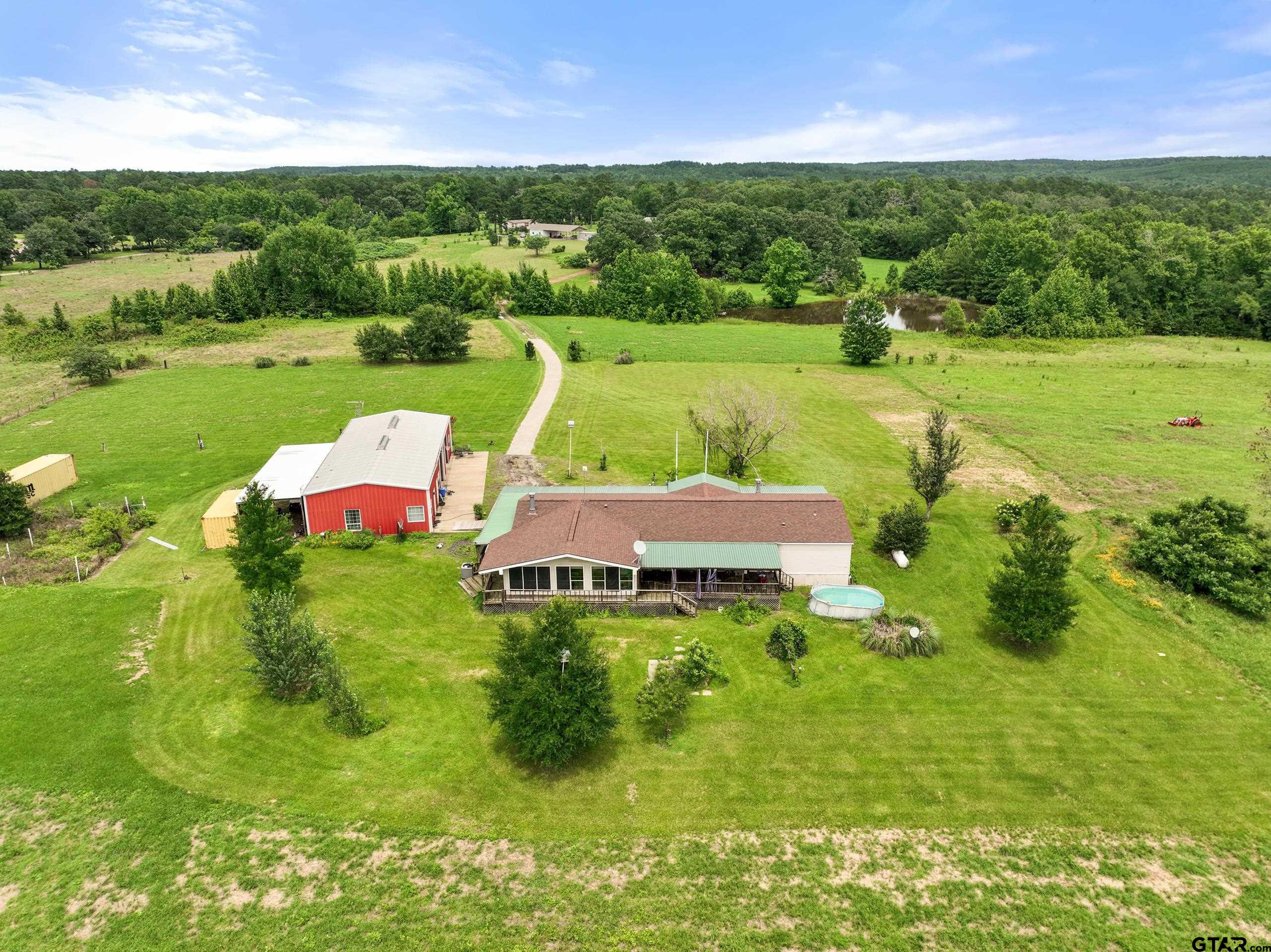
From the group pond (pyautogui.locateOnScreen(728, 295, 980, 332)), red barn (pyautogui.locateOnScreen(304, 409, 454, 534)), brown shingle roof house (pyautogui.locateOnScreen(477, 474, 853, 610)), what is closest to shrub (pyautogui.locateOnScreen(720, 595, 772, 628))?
brown shingle roof house (pyautogui.locateOnScreen(477, 474, 853, 610))

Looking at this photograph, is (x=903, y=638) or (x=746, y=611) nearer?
(x=903, y=638)

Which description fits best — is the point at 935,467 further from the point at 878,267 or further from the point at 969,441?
the point at 878,267

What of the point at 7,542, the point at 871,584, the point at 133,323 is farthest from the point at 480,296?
the point at 871,584

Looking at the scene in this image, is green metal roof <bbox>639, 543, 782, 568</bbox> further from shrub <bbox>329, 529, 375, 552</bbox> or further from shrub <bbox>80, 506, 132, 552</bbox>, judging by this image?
shrub <bbox>80, 506, 132, 552</bbox>

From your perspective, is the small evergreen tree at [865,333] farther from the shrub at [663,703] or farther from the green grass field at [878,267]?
the shrub at [663,703]

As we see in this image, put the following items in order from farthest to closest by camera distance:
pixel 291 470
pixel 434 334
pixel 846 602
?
pixel 434 334
pixel 291 470
pixel 846 602

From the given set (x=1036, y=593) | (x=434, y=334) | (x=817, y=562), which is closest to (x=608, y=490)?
(x=817, y=562)

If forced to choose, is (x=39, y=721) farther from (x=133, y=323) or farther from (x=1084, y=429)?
(x=133, y=323)

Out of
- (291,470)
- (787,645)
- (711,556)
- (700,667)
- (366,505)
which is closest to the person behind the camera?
(700,667)
